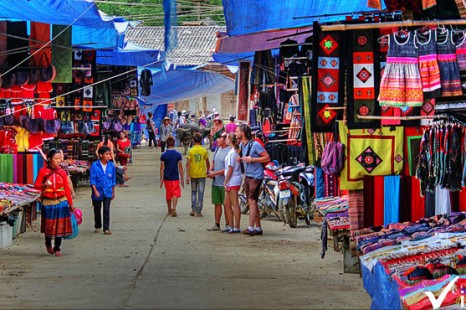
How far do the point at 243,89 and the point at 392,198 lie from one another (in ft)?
52.3

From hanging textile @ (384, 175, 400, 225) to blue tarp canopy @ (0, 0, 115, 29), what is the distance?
629 cm

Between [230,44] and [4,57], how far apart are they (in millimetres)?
4718

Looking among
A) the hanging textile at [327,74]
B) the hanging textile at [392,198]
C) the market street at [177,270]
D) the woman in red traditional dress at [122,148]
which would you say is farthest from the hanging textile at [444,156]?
the woman in red traditional dress at [122,148]

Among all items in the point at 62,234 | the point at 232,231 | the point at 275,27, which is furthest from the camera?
the point at 232,231

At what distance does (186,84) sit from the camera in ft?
121

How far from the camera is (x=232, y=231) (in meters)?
16.5

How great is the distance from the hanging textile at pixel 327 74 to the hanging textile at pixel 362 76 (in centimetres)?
25

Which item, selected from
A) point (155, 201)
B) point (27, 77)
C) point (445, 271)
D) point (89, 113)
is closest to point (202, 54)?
point (89, 113)

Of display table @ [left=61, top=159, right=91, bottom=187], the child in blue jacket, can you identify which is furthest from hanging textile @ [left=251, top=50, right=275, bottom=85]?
the child in blue jacket

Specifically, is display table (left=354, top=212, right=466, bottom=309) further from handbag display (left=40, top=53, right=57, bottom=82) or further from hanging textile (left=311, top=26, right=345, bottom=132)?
handbag display (left=40, top=53, right=57, bottom=82)

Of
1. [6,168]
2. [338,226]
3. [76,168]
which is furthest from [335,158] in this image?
[76,168]

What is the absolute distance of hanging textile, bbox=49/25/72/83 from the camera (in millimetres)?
19703

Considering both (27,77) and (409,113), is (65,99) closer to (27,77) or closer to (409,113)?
(27,77)

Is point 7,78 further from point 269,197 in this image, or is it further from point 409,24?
point 409,24
